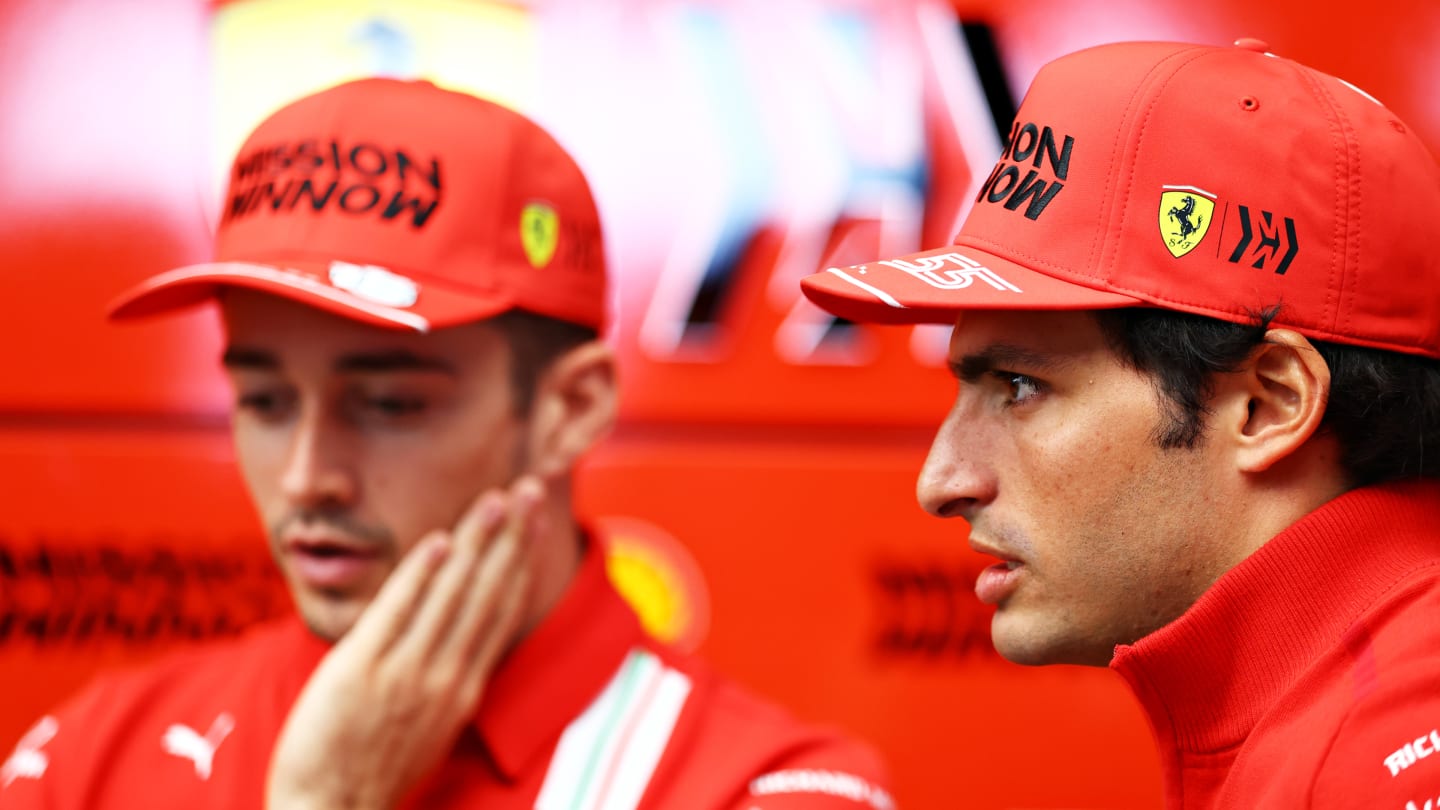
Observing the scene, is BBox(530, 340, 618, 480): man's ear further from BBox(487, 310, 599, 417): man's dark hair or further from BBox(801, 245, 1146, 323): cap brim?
BBox(801, 245, 1146, 323): cap brim

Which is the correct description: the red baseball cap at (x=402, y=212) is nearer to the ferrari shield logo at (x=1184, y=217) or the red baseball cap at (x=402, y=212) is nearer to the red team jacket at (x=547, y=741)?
the red team jacket at (x=547, y=741)

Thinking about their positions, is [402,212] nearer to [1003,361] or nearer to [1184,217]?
[1003,361]

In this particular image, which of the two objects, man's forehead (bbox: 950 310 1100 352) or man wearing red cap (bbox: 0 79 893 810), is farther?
man wearing red cap (bbox: 0 79 893 810)

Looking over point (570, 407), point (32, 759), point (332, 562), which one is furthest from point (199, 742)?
point (570, 407)

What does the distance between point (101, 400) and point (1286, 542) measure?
1.83 metres

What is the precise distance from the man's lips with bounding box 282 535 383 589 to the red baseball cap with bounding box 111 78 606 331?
0.87 ft

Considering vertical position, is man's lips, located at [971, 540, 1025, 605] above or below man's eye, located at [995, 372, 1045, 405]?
below

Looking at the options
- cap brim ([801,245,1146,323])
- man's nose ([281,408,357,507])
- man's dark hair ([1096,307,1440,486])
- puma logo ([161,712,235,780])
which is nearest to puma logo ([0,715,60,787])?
puma logo ([161,712,235,780])

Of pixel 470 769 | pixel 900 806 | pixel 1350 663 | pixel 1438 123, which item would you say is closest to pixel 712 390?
pixel 900 806

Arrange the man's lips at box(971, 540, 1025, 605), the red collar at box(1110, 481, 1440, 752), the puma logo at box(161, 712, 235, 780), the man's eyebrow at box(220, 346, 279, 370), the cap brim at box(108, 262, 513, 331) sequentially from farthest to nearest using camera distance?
the puma logo at box(161, 712, 235, 780), the man's eyebrow at box(220, 346, 279, 370), the cap brim at box(108, 262, 513, 331), the man's lips at box(971, 540, 1025, 605), the red collar at box(1110, 481, 1440, 752)

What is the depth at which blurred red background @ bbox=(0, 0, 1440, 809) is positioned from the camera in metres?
2.13

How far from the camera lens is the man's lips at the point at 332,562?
4.78 feet

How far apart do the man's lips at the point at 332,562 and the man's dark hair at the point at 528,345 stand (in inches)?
8.6

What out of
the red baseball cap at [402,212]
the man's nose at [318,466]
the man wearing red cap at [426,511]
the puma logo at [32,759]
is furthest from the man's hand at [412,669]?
the puma logo at [32,759]
